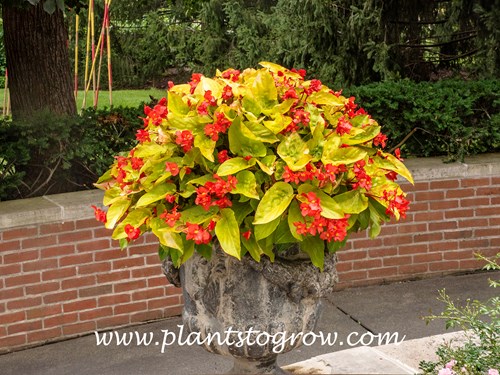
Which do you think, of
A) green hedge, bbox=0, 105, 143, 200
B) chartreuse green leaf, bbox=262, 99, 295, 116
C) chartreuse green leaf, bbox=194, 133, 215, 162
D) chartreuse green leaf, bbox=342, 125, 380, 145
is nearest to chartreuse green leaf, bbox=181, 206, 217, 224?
chartreuse green leaf, bbox=194, 133, 215, 162

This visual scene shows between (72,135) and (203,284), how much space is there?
2705 mm

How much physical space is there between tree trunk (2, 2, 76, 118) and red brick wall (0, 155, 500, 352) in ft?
3.55

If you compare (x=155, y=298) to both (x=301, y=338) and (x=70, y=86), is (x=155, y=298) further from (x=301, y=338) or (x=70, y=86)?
(x=301, y=338)

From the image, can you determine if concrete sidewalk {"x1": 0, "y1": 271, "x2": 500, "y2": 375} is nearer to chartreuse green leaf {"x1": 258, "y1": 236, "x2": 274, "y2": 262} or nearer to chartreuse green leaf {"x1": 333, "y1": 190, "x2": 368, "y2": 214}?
chartreuse green leaf {"x1": 258, "y1": 236, "x2": 274, "y2": 262}

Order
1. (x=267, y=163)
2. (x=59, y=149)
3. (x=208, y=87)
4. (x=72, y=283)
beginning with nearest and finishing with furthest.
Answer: (x=267, y=163) → (x=208, y=87) → (x=72, y=283) → (x=59, y=149)

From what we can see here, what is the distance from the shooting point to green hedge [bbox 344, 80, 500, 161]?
6.55 m

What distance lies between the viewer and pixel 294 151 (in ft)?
10.7

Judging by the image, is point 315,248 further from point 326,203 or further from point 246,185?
point 246,185

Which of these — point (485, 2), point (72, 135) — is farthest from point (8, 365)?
point (485, 2)

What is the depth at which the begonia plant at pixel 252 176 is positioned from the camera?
3.20 meters

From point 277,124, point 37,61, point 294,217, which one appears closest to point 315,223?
point 294,217

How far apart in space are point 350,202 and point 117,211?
975 mm

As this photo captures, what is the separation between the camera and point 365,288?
646 centimetres

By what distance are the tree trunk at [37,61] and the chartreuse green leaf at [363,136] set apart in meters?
3.38
